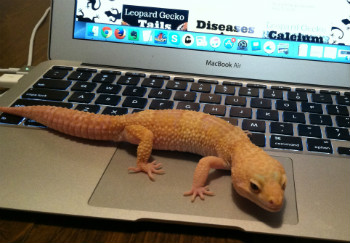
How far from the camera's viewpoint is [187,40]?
35.9 inches

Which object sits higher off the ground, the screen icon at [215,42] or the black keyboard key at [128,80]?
the screen icon at [215,42]

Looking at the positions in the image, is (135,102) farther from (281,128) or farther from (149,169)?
(281,128)

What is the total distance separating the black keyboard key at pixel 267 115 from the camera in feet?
2.47

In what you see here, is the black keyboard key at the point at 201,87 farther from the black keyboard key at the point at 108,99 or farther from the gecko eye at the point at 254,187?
the gecko eye at the point at 254,187

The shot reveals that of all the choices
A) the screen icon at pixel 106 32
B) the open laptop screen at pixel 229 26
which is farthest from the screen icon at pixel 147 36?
the screen icon at pixel 106 32

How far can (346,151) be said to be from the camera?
670 millimetres

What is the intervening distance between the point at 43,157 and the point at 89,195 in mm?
162

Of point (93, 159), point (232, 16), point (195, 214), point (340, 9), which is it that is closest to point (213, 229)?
point (195, 214)

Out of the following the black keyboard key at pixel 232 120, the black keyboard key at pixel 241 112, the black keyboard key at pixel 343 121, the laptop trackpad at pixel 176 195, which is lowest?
the laptop trackpad at pixel 176 195

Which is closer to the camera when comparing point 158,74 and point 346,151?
point 346,151

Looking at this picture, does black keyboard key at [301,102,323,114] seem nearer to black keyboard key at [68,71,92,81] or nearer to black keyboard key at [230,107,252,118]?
black keyboard key at [230,107,252,118]

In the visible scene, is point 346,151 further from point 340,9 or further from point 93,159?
point 93,159

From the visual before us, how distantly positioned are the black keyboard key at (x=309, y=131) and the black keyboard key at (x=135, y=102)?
0.39 m

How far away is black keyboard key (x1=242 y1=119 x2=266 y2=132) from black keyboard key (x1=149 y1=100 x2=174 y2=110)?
0.20 metres
